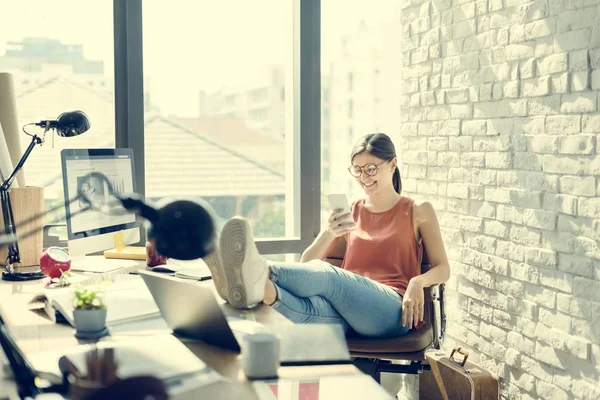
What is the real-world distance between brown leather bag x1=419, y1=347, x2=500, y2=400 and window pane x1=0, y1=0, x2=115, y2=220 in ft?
5.71

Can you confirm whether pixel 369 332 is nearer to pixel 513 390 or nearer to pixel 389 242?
pixel 389 242

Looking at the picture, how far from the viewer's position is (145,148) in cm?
371

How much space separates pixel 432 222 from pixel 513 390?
0.69m

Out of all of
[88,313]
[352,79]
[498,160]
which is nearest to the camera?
[88,313]

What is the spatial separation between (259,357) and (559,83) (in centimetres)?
165

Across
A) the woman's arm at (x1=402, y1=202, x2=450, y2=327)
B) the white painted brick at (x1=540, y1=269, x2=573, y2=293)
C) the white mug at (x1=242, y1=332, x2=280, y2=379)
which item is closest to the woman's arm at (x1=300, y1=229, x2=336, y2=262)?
the woman's arm at (x1=402, y1=202, x2=450, y2=327)

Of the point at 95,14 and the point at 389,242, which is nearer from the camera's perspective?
the point at 389,242

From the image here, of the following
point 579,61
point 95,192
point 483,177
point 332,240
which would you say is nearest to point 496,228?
point 483,177

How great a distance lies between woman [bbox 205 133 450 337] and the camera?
2197 mm

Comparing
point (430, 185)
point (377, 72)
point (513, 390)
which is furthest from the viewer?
point (377, 72)

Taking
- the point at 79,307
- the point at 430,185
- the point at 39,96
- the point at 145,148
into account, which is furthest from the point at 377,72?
the point at 79,307

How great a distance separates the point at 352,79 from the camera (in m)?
4.10

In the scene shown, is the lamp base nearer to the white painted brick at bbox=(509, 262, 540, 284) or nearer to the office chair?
the office chair

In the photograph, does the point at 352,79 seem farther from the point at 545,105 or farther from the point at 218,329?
the point at 218,329
